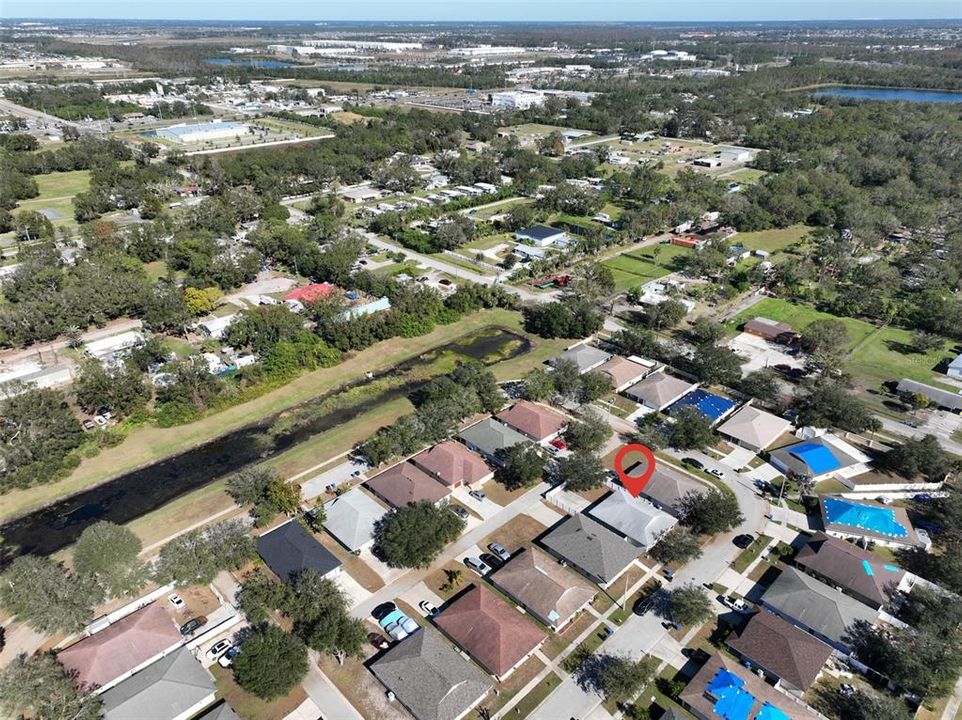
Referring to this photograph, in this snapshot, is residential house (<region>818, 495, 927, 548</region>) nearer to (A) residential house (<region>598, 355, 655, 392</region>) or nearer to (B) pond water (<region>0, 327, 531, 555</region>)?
(A) residential house (<region>598, 355, 655, 392</region>)

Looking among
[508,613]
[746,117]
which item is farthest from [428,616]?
[746,117]

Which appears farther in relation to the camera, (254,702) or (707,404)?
(707,404)

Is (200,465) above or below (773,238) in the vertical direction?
below

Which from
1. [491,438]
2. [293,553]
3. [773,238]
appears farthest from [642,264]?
[293,553]

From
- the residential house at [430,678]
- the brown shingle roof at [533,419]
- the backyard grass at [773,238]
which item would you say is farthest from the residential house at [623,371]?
the backyard grass at [773,238]

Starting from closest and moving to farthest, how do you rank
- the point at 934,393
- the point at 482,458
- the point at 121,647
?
the point at 121,647 < the point at 482,458 < the point at 934,393

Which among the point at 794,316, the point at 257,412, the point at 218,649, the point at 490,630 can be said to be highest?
the point at 490,630

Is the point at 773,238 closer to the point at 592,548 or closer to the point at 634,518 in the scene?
the point at 634,518

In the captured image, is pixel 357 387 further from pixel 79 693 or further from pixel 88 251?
pixel 88 251
